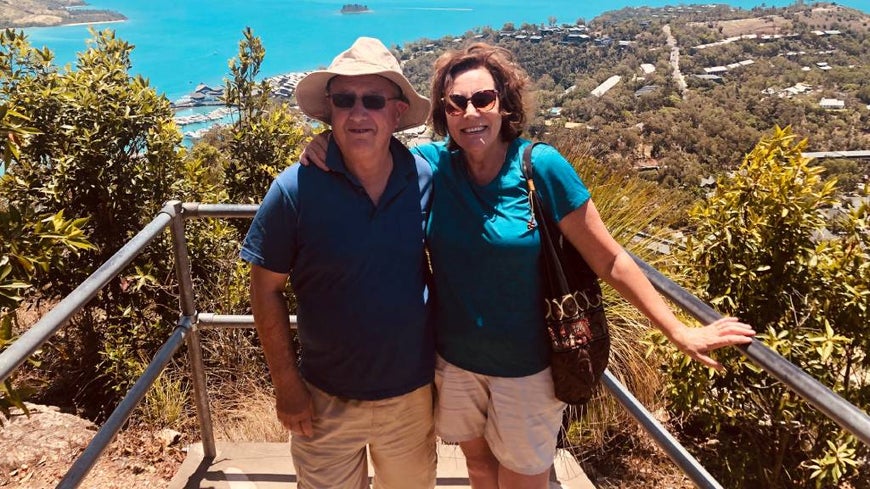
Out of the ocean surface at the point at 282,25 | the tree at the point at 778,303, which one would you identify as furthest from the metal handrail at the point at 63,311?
the ocean surface at the point at 282,25

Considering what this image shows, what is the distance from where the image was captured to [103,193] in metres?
4.77

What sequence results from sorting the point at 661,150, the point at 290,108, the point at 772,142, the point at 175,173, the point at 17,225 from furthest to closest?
the point at 661,150
the point at 290,108
the point at 175,173
the point at 772,142
the point at 17,225

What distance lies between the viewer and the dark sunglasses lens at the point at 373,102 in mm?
1850

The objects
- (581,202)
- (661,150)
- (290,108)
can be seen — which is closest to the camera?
(581,202)

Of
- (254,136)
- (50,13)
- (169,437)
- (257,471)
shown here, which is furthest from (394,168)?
(50,13)

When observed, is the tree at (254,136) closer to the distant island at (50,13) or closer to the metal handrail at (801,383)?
the metal handrail at (801,383)

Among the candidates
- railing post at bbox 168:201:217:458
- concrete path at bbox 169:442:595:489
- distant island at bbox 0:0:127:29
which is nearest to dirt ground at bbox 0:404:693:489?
concrete path at bbox 169:442:595:489

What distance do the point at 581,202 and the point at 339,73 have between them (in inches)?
29.1

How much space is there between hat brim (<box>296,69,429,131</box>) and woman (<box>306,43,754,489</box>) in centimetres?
6

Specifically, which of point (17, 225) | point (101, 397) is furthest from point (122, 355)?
point (17, 225)

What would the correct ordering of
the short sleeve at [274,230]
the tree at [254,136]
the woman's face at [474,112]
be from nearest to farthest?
the short sleeve at [274,230]
the woman's face at [474,112]
the tree at [254,136]

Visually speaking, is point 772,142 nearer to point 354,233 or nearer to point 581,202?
point 581,202

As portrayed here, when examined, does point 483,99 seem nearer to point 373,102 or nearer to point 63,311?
point 373,102

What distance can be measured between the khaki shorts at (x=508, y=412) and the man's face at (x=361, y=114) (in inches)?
26.2
